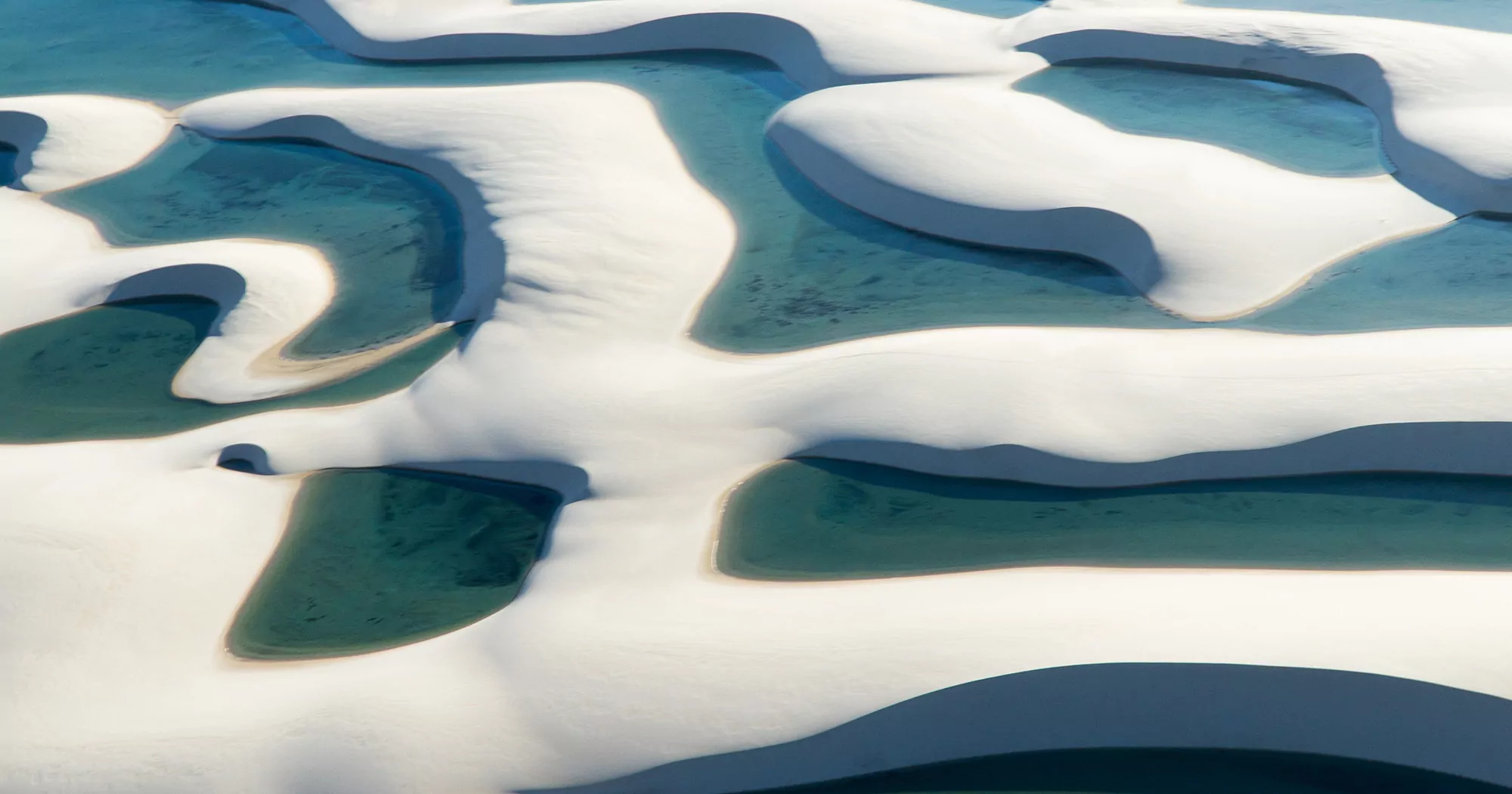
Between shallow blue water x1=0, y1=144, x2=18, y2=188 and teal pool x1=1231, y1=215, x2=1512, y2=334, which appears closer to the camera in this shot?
teal pool x1=1231, y1=215, x2=1512, y2=334

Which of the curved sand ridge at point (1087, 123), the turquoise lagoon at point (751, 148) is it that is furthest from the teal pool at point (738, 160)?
the curved sand ridge at point (1087, 123)

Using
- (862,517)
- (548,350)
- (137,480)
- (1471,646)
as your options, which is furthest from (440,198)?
(1471,646)

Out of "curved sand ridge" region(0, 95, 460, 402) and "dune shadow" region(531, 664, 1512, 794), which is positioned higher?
"dune shadow" region(531, 664, 1512, 794)

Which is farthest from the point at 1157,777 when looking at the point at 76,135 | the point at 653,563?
the point at 76,135

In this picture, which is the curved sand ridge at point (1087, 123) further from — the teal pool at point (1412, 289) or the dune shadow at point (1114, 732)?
the dune shadow at point (1114, 732)

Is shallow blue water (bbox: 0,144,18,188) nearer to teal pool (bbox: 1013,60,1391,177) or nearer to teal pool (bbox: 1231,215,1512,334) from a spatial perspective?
teal pool (bbox: 1013,60,1391,177)

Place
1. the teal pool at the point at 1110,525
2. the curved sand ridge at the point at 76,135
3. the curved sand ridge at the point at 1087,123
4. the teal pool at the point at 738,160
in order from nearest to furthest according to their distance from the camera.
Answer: the teal pool at the point at 1110,525, the teal pool at the point at 738,160, the curved sand ridge at the point at 1087,123, the curved sand ridge at the point at 76,135

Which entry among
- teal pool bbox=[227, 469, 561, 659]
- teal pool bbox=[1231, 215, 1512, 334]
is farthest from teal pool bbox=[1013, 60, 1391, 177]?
teal pool bbox=[227, 469, 561, 659]
